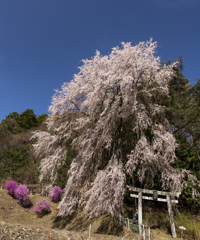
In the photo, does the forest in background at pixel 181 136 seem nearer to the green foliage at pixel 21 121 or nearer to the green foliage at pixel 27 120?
the green foliage at pixel 21 121

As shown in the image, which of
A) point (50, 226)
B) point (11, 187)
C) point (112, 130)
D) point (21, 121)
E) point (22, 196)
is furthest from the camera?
point (21, 121)

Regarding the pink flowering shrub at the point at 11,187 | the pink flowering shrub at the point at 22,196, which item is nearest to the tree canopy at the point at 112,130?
the pink flowering shrub at the point at 22,196

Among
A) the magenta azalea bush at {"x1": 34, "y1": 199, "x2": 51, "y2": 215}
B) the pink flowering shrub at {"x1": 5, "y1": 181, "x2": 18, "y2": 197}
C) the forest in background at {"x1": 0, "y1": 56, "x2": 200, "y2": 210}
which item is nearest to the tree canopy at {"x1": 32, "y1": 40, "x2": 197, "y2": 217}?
the forest in background at {"x1": 0, "y1": 56, "x2": 200, "y2": 210}

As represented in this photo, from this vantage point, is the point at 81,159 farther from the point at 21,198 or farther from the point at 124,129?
the point at 21,198

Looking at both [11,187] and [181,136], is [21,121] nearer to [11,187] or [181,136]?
[11,187]

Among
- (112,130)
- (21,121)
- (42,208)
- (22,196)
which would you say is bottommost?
(42,208)

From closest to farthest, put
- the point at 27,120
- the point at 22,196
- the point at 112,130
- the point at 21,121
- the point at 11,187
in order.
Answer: the point at 112,130
the point at 22,196
the point at 11,187
the point at 21,121
the point at 27,120

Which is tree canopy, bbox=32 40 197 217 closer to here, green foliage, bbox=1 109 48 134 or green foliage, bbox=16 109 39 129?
green foliage, bbox=1 109 48 134

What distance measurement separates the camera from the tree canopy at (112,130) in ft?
24.1

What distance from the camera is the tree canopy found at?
734 cm

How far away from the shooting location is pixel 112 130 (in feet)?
29.7

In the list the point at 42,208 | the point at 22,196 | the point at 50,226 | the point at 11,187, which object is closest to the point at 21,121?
the point at 11,187

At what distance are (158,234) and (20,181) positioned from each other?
15.6 metres

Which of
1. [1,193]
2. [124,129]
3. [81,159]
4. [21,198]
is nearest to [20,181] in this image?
[1,193]
